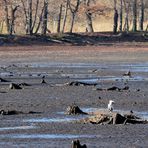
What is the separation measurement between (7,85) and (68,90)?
2901 millimetres

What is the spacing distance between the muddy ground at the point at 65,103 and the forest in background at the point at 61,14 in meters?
30.9

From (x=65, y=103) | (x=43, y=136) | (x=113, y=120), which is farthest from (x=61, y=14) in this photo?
(x=43, y=136)

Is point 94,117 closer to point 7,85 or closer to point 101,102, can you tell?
point 101,102

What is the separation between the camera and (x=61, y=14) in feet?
295

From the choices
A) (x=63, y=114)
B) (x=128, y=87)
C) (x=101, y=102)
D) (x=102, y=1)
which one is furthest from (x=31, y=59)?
(x=102, y=1)

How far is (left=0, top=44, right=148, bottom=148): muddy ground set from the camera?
14516mm

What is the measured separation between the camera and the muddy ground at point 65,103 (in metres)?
14.5

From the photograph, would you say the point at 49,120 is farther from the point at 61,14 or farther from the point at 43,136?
the point at 61,14

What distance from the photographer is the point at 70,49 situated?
6269cm

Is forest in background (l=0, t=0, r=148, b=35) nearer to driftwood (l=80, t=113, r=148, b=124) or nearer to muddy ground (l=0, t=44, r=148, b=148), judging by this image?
muddy ground (l=0, t=44, r=148, b=148)

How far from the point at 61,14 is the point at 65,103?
225ft

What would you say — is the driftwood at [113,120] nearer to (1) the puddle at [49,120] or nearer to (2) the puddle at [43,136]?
(1) the puddle at [49,120]

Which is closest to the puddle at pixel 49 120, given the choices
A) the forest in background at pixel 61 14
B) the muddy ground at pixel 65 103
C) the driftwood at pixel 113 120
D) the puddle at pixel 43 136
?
the muddy ground at pixel 65 103

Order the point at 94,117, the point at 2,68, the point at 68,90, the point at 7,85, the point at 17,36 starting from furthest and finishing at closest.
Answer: the point at 17,36
the point at 2,68
the point at 7,85
the point at 68,90
the point at 94,117
